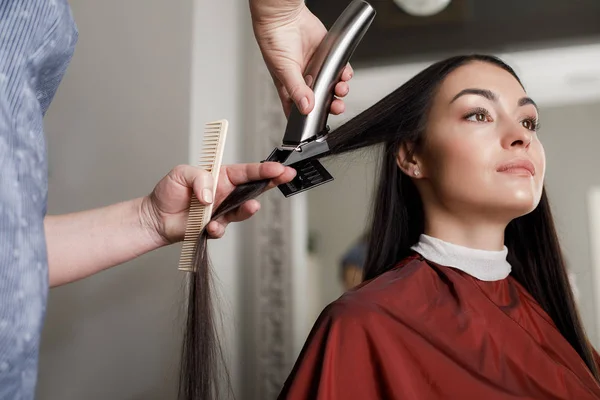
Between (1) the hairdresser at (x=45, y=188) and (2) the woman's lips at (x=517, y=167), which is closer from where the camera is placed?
(1) the hairdresser at (x=45, y=188)

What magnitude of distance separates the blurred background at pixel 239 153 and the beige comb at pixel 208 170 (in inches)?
23.4

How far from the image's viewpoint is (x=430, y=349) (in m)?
0.87

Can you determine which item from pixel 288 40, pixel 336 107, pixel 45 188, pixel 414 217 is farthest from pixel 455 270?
pixel 45 188

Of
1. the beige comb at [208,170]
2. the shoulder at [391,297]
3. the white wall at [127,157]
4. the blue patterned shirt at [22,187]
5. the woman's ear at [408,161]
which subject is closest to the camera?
the blue patterned shirt at [22,187]

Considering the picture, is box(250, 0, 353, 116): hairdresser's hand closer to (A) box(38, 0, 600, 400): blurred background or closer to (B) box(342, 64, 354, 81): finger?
(B) box(342, 64, 354, 81): finger

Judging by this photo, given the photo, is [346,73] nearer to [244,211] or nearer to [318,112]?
[318,112]

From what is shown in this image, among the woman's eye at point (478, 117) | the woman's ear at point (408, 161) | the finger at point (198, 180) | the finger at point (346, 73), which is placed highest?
the finger at point (346, 73)

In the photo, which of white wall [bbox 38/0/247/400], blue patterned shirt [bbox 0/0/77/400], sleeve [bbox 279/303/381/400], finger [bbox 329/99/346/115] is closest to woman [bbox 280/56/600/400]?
sleeve [bbox 279/303/381/400]

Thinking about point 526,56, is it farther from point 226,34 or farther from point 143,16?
point 143,16

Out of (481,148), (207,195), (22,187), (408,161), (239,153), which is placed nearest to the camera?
(22,187)

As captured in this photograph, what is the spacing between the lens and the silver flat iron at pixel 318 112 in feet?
2.58

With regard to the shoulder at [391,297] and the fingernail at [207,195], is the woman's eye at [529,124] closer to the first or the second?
the shoulder at [391,297]

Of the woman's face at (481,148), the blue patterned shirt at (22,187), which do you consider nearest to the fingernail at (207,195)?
the blue patterned shirt at (22,187)

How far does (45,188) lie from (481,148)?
2.51 feet
